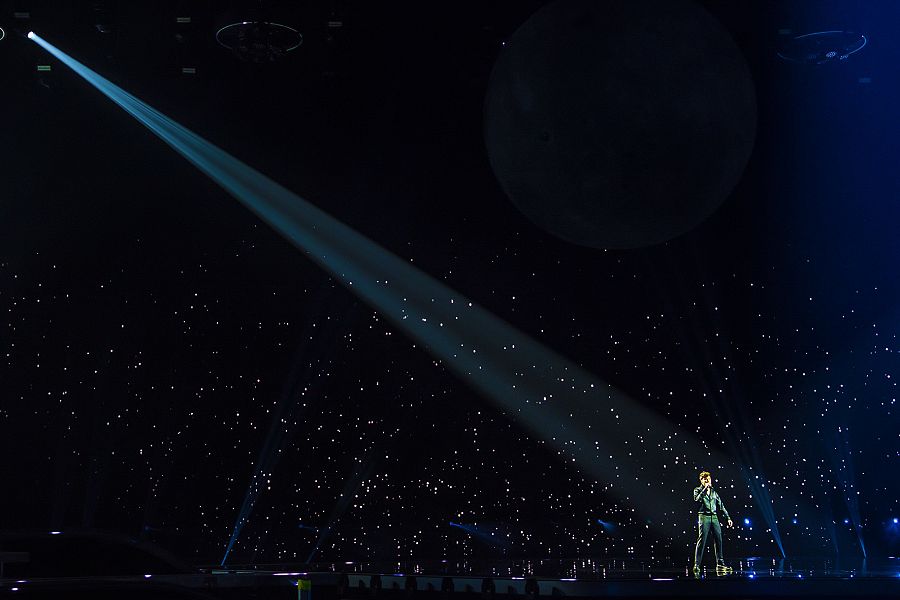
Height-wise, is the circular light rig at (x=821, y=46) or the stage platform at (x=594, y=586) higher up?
the circular light rig at (x=821, y=46)

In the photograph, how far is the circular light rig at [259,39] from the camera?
8438 millimetres

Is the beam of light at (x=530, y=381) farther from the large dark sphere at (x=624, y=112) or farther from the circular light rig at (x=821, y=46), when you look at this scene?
the large dark sphere at (x=624, y=112)

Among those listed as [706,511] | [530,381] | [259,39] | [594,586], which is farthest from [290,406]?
[594,586]

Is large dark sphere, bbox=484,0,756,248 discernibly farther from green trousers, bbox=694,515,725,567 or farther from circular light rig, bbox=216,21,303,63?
green trousers, bbox=694,515,725,567

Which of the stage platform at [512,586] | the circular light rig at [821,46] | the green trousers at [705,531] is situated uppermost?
the circular light rig at [821,46]

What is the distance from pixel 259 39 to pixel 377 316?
225 inches

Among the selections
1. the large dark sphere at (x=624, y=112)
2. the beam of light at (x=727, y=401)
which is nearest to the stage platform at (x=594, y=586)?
the large dark sphere at (x=624, y=112)

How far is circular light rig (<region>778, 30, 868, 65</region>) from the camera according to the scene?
8828mm

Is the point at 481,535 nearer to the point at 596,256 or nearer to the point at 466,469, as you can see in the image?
the point at 466,469

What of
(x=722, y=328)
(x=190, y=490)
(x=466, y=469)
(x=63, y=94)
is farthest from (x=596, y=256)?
(x=63, y=94)

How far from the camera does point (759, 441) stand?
14.2 metres

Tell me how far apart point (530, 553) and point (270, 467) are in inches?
160

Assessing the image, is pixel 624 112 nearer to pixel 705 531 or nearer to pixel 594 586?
pixel 594 586

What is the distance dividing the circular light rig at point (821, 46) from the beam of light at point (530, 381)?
613 centimetres
